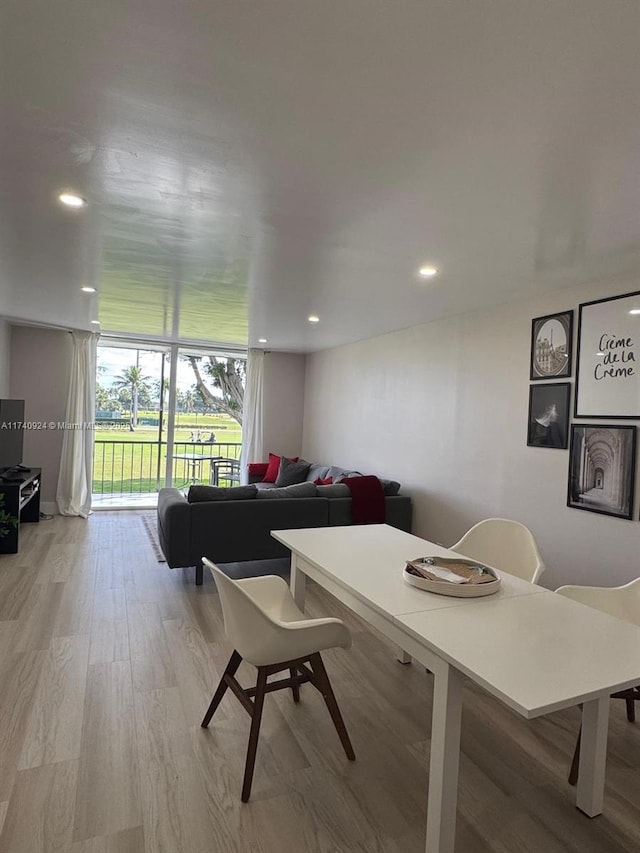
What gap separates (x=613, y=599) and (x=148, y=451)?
6.35 metres

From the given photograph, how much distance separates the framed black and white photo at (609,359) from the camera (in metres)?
3.02

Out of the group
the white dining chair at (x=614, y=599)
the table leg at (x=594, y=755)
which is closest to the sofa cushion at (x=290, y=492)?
the white dining chair at (x=614, y=599)

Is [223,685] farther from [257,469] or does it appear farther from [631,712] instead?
[257,469]

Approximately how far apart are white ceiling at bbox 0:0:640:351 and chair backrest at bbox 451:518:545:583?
Answer: 5.12 feet

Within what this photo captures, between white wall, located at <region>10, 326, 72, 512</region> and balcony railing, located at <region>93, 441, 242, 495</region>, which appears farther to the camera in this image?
balcony railing, located at <region>93, 441, 242, 495</region>

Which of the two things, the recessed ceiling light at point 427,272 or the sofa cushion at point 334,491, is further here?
the sofa cushion at point 334,491

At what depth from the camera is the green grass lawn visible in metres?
7.20

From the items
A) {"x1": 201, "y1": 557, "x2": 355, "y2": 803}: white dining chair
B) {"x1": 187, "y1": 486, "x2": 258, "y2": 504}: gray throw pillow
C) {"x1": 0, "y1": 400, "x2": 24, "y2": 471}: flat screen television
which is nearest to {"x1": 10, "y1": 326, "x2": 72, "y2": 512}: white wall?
{"x1": 0, "y1": 400, "x2": 24, "y2": 471}: flat screen television

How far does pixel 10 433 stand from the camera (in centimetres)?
515

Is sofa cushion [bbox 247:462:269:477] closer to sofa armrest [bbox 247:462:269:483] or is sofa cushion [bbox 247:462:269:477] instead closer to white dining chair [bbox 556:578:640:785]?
sofa armrest [bbox 247:462:269:483]

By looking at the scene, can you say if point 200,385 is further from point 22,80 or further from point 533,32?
point 533,32

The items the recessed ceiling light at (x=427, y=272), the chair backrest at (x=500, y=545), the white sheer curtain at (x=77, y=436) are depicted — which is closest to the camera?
the chair backrest at (x=500, y=545)

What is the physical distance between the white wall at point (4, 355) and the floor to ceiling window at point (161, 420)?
41.6 inches

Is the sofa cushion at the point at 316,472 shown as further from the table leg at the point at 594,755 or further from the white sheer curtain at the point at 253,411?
the table leg at the point at 594,755
